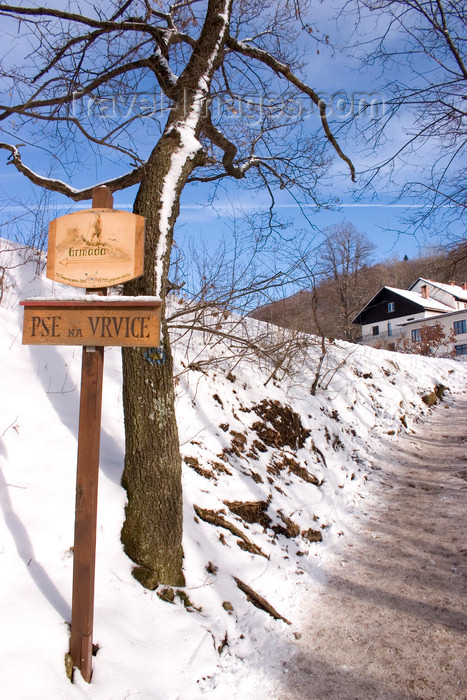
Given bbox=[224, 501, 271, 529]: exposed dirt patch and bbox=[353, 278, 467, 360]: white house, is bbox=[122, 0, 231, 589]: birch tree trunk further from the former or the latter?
bbox=[353, 278, 467, 360]: white house

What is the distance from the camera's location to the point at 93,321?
2564 millimetres

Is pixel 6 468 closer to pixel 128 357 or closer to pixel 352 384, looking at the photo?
pixel 128 357

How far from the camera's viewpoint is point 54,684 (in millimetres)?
2152

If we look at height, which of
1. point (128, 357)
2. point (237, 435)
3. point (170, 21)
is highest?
point (170, 21)

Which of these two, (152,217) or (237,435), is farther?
(237,435)

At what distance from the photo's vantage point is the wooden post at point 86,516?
2.36 meters

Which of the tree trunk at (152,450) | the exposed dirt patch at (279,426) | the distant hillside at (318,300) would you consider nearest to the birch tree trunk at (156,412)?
the tree trunk at (152,450)

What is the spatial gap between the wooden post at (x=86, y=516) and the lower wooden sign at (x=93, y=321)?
0.47 feet

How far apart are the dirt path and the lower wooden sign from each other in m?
2.41

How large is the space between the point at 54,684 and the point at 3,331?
4208 mm

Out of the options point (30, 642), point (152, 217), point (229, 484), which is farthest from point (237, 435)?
point (30, 642)

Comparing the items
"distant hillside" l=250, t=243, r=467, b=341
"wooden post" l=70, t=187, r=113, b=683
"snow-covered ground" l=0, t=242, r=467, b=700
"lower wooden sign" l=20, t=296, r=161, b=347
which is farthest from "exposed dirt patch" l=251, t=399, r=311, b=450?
"lower wooden sign" l=20, t=296, r=161, b=347

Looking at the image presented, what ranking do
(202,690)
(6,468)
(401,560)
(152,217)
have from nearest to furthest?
(202,690) → (6,468) → (152,217) → (401,560)

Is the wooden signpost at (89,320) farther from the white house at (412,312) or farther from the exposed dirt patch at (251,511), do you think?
the white house at (412,312)
